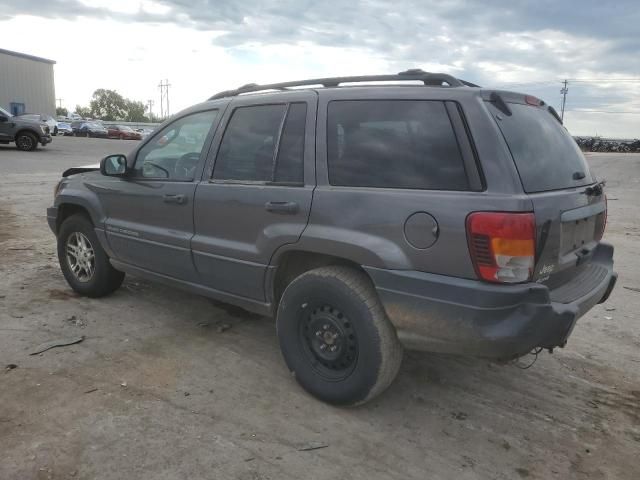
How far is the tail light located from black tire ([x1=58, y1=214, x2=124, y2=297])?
3.40 meters

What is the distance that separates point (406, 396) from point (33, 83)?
53.2m

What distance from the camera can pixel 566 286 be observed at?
2986 millimetres

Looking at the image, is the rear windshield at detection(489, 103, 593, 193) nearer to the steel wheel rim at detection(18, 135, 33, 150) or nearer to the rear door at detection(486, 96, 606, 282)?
the rear door at detection(486, 96, 606, 282)

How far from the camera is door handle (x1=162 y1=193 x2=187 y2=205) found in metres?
3.82

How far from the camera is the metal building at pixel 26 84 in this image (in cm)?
4441

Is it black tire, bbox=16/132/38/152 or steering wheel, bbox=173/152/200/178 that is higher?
steering wheel, bbox=173/152/200/178

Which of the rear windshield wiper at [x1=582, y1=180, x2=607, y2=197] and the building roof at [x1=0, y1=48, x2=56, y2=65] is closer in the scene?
the rear windshield wiper at [x1=582, y1=180, x2=607, y2=197]

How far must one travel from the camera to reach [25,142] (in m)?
21.3

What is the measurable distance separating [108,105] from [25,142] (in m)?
104

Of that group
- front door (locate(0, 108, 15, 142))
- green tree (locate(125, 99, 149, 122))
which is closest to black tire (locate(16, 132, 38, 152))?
front door (locate(0, 108, 15, 142))

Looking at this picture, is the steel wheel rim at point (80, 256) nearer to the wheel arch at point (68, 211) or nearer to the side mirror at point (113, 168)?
the wheel arch at point (68, 211)

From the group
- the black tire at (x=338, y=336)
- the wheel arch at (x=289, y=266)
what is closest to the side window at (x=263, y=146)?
the wheel arch at (x=289, y=266)

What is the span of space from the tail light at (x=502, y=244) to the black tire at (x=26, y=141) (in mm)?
22602

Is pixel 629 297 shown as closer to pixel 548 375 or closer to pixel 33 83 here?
pixel 548 375
